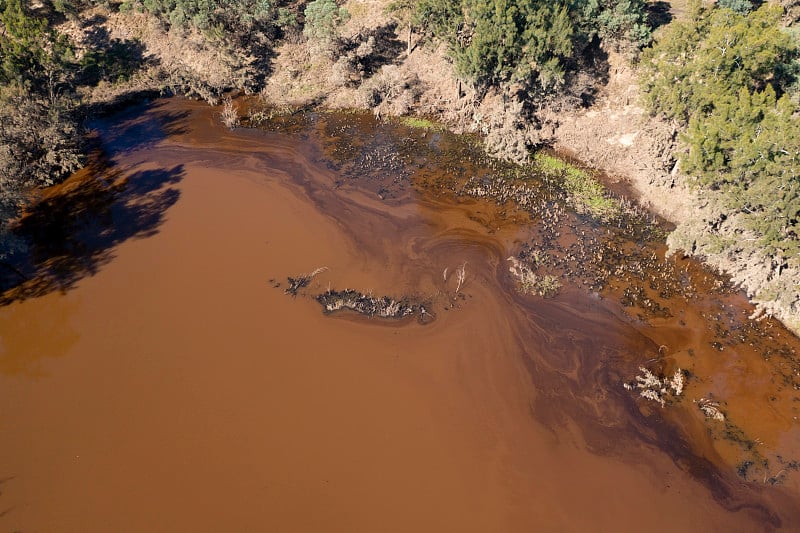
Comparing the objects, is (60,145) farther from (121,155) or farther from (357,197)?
(357,197)

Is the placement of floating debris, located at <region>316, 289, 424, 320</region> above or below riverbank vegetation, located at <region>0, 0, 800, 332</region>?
below

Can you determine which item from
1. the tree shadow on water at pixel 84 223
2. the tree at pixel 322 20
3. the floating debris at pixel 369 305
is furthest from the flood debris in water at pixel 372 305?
the tree at pixel 322 20

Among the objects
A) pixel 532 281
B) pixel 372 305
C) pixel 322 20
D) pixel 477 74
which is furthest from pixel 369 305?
pixel 322 20

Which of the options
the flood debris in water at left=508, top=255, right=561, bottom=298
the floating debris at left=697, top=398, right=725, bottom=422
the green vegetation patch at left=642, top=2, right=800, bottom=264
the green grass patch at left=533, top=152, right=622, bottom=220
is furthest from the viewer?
the green grass patch at left=533, top=152, right=622, bottom=220

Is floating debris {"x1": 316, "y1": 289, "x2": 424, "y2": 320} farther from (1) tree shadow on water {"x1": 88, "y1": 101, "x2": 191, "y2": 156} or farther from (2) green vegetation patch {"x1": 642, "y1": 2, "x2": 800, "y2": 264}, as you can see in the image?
(1) tree shadow on water {"x1": 88, "y1": 101, "x2": 191, "y2": 156}

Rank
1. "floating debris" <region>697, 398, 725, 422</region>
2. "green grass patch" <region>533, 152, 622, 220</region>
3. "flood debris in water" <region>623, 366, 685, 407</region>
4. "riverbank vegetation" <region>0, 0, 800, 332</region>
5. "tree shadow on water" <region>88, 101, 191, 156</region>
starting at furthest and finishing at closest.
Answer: "tree shadow on water" <region>88, 101, 191, 156</region> → "green grass patch" <region>533, 152, 622, 220</region> → "riverbank vegetation" <region>0, 0, 800, 332</region> → "flood debris in water" <region>623, 366, 685, 407</region> → "floating debris" <region>697, 398, 725, 422</region>

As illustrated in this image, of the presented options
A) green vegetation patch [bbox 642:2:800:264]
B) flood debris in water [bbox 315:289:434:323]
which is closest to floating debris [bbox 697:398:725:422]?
green vegetation patch [bbox 642:2:800:264]

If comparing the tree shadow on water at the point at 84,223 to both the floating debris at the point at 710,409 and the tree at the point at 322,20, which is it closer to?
the tree at the point at 322,20
